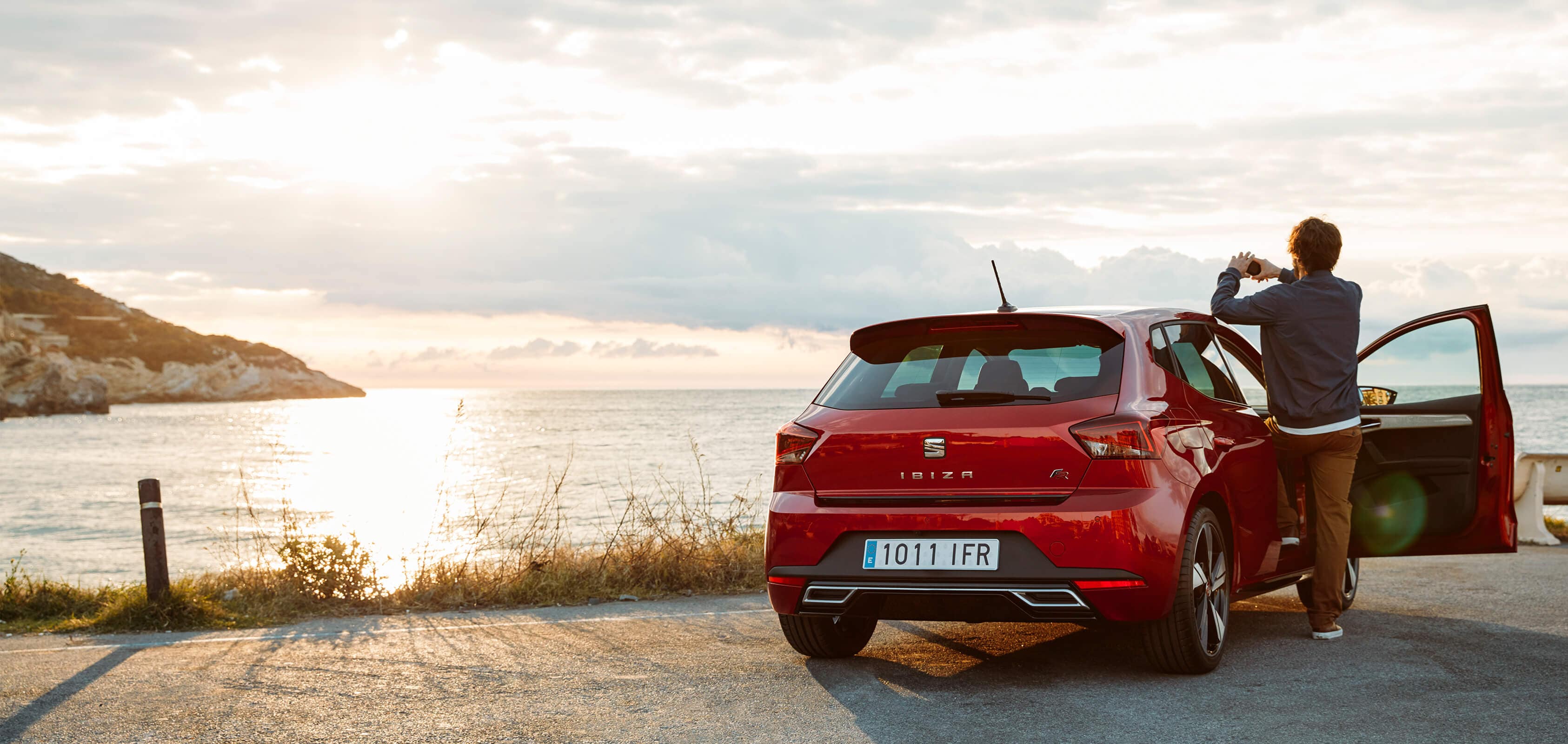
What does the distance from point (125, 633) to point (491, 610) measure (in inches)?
88.3

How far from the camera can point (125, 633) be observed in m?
7.50

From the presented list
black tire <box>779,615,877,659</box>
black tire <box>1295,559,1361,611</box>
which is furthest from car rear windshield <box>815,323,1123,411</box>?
black tire <box>1295,559,1361,611</box>

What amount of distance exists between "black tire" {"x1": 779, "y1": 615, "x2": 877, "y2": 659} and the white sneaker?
7.99 ft

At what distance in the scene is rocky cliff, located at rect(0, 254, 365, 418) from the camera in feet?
349

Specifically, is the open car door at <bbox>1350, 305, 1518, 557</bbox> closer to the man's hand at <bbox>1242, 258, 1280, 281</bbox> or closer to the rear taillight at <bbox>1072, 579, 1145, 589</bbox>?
the man's hand at <bbox>1242, 258, 1280, 281</bbox>

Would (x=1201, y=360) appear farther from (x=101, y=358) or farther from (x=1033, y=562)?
(x=101, y=358)

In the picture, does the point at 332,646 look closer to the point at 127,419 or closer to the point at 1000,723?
the point at 1000,723

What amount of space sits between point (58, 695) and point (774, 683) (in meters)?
3.34

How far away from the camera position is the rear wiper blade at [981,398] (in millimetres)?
5133

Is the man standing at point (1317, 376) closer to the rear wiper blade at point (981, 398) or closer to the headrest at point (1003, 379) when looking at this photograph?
the headrest at point (1003, 379)

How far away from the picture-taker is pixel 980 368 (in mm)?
5402

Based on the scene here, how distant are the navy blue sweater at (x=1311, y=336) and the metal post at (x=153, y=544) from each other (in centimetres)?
657

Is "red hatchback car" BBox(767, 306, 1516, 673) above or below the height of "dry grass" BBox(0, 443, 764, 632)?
above

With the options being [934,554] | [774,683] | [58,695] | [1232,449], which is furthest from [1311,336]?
[58,695]
